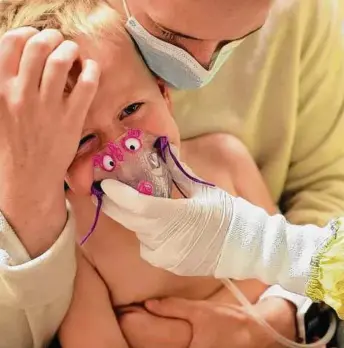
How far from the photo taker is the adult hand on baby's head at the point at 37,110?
3.12 ft

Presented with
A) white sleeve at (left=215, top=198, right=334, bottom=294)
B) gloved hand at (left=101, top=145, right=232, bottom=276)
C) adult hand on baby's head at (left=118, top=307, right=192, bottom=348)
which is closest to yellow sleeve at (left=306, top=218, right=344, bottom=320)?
white sleeve at (left=215, top=198, right=334, bottom=294)

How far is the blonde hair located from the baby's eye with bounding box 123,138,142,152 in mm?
135

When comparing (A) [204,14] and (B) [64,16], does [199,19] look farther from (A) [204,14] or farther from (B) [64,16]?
(B) [64,16]

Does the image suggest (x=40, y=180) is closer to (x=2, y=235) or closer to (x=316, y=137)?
(x=2, y=235)

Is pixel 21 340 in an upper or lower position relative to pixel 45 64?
lower

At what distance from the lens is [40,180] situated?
986 millimetres

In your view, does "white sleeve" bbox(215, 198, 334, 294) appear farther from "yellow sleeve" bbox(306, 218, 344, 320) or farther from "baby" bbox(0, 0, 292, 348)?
"baby" bbox(0, 0, 292, 348)

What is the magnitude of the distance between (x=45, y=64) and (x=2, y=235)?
216mm

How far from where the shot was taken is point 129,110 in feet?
3.36

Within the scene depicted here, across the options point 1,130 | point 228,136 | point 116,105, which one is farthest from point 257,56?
point 1,130

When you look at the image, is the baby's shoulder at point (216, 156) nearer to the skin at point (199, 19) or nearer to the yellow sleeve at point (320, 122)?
the yellow sleeve at point (320, 122)

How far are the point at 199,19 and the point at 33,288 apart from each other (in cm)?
39

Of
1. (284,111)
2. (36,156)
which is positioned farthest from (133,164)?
(284,111)

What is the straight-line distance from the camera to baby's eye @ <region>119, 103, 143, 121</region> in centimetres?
102
